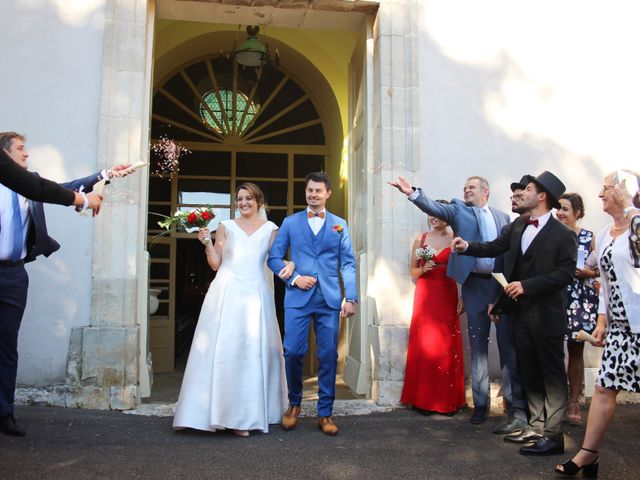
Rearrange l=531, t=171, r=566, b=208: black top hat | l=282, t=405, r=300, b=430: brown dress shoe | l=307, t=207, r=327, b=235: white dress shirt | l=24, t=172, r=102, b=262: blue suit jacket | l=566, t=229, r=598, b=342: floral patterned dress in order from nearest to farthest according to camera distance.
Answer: l=531, t=171, r=566, b=208: black top hat, l=24, t=172, r=102, b=262: blue suit jacket, l=282, t=405, r=300, b=430: brown dress shoe, l=307, t=207, r=327, b=235: white dress shirt, l=566, t=229, r=598, b=342: floral patterned dress

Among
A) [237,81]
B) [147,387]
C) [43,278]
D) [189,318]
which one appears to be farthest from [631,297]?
[189,318]

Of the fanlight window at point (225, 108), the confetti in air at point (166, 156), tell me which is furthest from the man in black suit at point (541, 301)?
the fanlight window at point (225, 108)

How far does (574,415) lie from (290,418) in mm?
2337

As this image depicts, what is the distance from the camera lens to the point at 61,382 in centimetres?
545

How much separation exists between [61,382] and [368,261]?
2948mm

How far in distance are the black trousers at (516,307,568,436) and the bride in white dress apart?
1.77 metres

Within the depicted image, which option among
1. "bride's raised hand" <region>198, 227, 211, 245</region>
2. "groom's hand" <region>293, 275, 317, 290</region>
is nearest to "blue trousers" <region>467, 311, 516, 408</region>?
"groom's hand" <region>293, 275, 317, 290</region>

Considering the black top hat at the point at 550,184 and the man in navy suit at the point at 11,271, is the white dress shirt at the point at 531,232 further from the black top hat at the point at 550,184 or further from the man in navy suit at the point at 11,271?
the man in navy suit at the point at 11,271

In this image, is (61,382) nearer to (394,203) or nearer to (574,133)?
(394,203)

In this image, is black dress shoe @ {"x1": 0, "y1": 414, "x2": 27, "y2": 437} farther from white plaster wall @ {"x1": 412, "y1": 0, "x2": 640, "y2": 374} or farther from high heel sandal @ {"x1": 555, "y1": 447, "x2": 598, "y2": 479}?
white plaster wall @ {"x1": 412, "y1": 0, "x2": 640, "y2": 374}

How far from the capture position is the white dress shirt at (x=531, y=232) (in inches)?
173

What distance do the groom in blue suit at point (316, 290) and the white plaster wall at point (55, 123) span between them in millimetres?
1851

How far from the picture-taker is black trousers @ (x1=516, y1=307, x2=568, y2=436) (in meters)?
4.14

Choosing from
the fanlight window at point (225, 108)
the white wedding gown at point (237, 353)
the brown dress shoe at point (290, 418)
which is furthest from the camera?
the fanlight window at point (225, 108)
